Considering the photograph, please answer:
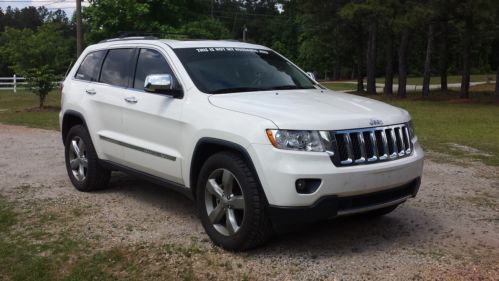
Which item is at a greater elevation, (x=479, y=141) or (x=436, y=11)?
(x=436, y=11)

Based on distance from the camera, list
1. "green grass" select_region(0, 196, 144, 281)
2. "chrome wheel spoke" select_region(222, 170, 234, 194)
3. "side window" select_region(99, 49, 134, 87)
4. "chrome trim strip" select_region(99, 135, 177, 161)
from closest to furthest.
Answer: "green grass" select_region(0, 196, 144, 281) → "chrome wheel spoke" select_region(222, 170, 234, 194) → "chrome trim strip" select_region(99, 135, 177, 161) → "side window" select_region(99, 49, 134, 87)

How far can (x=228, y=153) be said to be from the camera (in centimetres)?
485

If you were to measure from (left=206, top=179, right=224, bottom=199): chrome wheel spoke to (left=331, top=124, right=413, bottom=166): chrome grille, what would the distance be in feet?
3.41

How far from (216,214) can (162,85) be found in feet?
4.23

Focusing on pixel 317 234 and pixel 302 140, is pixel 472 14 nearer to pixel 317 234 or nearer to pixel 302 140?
pixel 317 234

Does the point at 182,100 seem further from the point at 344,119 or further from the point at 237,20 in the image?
the point at 237,20

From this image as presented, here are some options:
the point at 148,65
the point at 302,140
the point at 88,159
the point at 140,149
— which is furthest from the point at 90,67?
the point at 302,140

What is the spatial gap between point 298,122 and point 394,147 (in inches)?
37.3

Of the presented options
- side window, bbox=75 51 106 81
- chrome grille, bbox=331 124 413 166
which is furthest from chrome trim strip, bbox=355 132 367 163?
side window, bbox=75 51 106 81

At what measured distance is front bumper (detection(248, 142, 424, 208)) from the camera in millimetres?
4352

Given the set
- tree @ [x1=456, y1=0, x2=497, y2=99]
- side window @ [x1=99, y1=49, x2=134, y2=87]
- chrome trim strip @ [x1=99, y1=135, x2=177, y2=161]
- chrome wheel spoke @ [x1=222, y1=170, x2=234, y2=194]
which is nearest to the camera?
chrome wheel spoke @ [x1=222, y1=170, x2=234, y2=194]

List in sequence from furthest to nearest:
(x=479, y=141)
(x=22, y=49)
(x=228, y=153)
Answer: (x=22, y=49) → (x=479, y=141) → (x=228, y=153)

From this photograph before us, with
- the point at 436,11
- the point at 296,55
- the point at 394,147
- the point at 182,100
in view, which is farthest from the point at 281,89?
the point at 296,55

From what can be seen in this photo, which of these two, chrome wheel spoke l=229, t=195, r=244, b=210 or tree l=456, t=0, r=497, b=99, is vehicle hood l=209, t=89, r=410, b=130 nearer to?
chrome wheel spoke l=229, t=195, r=244, b=210
